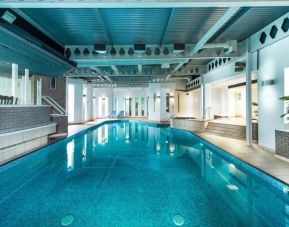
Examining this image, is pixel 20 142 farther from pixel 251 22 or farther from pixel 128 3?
pixel 251 22

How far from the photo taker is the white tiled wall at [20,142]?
14.6 ft

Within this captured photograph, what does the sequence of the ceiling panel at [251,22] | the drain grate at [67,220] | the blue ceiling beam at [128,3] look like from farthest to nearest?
the ceiling panel at [251,22] < the blue ceiling beam at [128,3] < the drain grate at [67,220]

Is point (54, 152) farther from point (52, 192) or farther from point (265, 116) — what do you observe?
point (265, 116)

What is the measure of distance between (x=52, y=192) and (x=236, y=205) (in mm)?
2780

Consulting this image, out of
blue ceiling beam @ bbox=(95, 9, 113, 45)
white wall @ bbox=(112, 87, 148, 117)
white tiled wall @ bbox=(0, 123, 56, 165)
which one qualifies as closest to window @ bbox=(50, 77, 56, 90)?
→ white tiled wall @ bbox=(0, 123, 56, 165)

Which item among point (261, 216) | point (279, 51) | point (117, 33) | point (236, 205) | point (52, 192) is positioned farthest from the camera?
point (117, 33)

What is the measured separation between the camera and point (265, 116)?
5656 mm

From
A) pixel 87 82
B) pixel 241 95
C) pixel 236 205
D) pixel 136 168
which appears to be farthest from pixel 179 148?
pixel 87 82

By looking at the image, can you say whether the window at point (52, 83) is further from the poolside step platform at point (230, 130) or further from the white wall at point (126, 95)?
the white wall at point (126, 95)

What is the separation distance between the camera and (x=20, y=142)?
516 cm

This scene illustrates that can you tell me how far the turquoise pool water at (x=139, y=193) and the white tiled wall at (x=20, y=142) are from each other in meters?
0.36

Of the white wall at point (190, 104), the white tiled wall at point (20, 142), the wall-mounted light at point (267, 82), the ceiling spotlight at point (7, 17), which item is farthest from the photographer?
the white wall at point (190, 104)

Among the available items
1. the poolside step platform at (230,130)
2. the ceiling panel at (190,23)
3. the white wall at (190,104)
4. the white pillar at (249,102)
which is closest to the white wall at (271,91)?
the white pillar at (249,102)

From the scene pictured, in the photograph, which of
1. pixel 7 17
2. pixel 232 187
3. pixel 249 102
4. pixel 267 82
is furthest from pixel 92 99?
pixel 232 187
